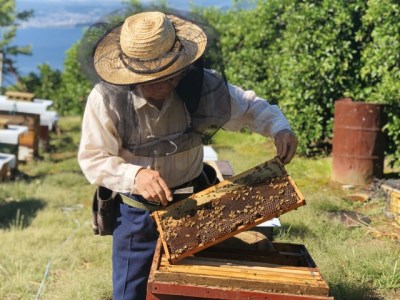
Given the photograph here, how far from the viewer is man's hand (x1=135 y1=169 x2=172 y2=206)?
198cm

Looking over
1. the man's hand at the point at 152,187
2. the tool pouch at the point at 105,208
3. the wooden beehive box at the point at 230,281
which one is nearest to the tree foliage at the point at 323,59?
the tool pouch at the point at 105,208

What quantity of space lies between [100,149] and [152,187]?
0.96ft

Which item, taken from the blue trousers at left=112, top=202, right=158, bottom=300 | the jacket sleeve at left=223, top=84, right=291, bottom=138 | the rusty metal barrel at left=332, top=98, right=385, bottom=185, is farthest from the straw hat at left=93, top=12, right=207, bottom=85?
the rusty metal barrel at left=332, top=98, right=385, bottom=185

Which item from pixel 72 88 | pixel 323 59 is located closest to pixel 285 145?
pixel 323 59

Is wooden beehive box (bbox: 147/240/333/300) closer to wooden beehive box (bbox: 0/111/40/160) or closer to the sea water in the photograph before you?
wooden beehive box (bbox: 0/111/40/160)

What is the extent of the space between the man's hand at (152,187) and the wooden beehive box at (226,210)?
11 cm

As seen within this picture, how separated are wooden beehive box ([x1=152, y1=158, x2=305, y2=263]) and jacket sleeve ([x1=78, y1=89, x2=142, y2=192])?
22cm

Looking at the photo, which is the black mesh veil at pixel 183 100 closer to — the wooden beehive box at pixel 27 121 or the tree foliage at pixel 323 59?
the tree foliage at pixel 323 59

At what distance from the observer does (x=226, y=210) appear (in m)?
2.10

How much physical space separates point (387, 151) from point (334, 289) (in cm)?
364

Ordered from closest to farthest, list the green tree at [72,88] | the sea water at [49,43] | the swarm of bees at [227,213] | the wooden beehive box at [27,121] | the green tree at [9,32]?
the swarm of bees at [227,213] → the wooden beehive box at [27,121] → the green tree at [9,32] → the green tree at [72,88] → the sea water at [49,43]

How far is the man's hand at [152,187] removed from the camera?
1975 millimetres

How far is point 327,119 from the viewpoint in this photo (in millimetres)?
7613

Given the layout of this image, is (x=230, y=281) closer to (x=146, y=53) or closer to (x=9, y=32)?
(x=146, y=53)
